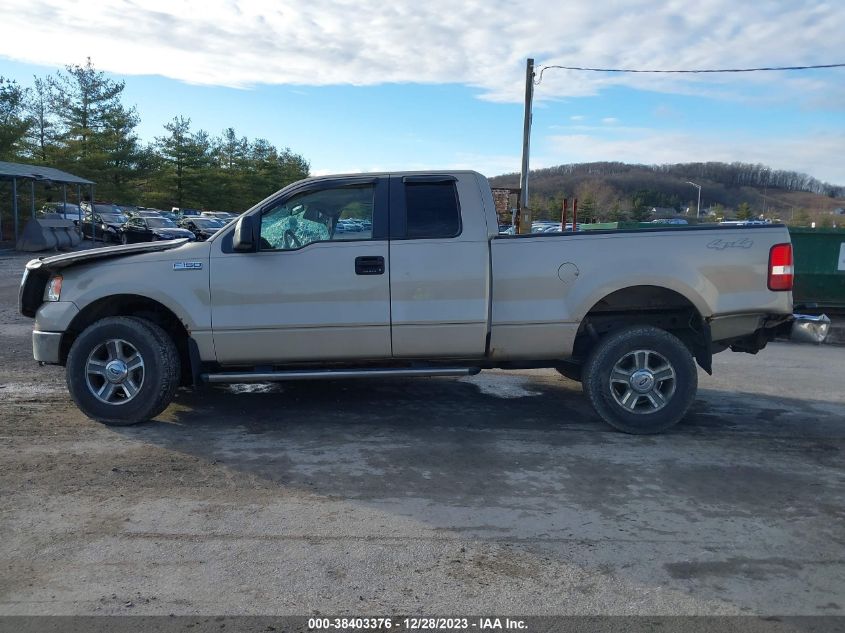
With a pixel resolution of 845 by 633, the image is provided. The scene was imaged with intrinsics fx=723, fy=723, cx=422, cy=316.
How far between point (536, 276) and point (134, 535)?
335 cm

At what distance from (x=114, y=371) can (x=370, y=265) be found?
2208mm

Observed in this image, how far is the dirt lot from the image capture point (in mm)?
3324

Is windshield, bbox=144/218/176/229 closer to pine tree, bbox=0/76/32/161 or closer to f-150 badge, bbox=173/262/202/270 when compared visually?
pine tree, bbox=0/76/32/161

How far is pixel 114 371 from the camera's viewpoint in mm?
5738

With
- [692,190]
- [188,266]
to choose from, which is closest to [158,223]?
[188,266]

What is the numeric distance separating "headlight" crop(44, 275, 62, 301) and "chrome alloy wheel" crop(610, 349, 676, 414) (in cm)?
447

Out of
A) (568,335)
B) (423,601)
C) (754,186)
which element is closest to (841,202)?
(754,186)

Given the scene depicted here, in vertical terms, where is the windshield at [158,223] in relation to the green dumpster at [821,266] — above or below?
above

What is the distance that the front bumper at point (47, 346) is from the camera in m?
5.82

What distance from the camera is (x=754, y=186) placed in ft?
171

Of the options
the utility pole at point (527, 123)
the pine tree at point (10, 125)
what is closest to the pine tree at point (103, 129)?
the pine tree at point (10, 125)

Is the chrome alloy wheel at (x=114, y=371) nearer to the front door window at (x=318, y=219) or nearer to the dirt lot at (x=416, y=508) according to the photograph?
the dirt lot at (x=416, y=508)

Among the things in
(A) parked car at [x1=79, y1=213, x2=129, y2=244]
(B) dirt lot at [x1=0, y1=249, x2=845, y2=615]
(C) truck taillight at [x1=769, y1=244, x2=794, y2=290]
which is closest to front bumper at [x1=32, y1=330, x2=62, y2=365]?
(B) dirt lot at [x1=0, y1=249, x2=845, y2=615]

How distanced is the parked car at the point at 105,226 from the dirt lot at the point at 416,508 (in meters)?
30.3
